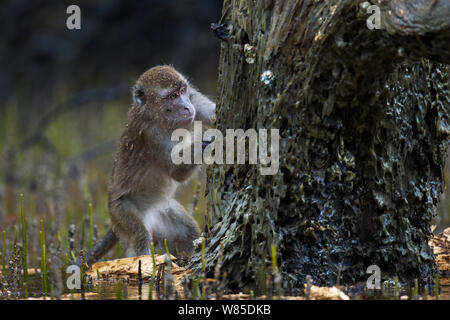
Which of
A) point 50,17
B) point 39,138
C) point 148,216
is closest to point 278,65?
point 148,216

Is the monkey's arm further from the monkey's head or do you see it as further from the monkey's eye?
the monkey's eye

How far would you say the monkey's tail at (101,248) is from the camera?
6.54 meters

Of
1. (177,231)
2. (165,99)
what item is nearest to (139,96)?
(165,99)

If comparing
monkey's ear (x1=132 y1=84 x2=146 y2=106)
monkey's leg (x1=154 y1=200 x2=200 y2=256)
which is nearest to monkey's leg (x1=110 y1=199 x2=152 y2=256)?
monkey's leg (x1=154 y1=200 x2=200 y2=256)

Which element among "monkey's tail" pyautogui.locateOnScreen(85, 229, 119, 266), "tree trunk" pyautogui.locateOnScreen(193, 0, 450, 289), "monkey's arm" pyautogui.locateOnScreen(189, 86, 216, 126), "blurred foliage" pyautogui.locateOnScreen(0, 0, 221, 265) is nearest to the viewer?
"tree trunk" pyautogui.locateOnScreen(193, 0, 450, 289)

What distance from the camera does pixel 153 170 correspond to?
690 centimetres

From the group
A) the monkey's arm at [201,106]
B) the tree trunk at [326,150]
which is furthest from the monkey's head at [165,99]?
the tree trunk at [326,150]

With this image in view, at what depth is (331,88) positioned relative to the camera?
4469 millimetres

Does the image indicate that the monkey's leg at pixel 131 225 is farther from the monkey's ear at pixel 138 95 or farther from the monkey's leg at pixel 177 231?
the monkey's ear at pixel 138 95

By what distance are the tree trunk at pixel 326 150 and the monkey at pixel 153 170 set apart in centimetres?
160

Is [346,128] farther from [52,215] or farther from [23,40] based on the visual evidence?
[23,40]

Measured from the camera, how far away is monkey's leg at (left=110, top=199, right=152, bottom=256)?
21.6 ft

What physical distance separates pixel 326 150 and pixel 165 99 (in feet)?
7.67

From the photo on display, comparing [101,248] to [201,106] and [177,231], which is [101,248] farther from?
[201,106]
